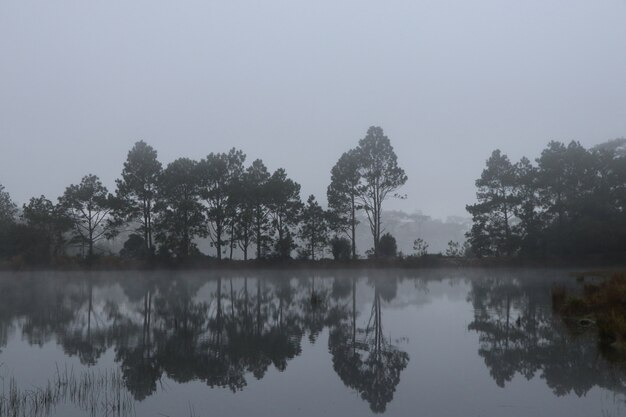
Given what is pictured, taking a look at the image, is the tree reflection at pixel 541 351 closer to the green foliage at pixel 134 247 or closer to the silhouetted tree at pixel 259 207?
the silhouetted tree at pixel 259 207

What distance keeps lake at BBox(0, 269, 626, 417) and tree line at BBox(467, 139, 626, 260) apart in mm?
27268

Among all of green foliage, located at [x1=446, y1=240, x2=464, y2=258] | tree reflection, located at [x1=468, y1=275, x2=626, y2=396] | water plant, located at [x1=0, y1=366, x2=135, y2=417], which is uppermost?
green foliage, located at [x1=446, y1=240, x2=464, y2=258]

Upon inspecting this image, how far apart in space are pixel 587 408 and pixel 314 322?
26.1 feet

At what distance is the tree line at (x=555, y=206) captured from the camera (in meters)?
40.8

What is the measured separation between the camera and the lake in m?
6.78

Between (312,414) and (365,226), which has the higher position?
(365,226)

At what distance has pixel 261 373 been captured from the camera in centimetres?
848

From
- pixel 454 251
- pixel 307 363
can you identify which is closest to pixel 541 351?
pixel 307 363

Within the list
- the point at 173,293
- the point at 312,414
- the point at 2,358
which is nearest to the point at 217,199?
the point at 173,293

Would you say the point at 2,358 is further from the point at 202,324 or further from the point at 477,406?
the point at 477,406

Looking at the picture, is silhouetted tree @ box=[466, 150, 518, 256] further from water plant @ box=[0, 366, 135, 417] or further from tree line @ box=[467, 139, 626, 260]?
water plant @ box=[0, 366, 135, 417]

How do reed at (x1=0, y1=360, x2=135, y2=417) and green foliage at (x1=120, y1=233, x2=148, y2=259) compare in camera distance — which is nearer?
reed at (x1=0, y1=360, x2=135, y2=417)

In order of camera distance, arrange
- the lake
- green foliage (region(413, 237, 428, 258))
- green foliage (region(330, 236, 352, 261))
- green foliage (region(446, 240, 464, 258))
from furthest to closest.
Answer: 1. green foliage (region(446, 240, 464, 258))
2. green foliage (region(330, 236, 352, 261))
3. green foliage (region(413, 237, 428, 258))
4. the lake

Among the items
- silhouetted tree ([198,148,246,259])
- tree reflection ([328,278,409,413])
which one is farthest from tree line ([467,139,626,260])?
tree reflection ([328,278,409,413])
